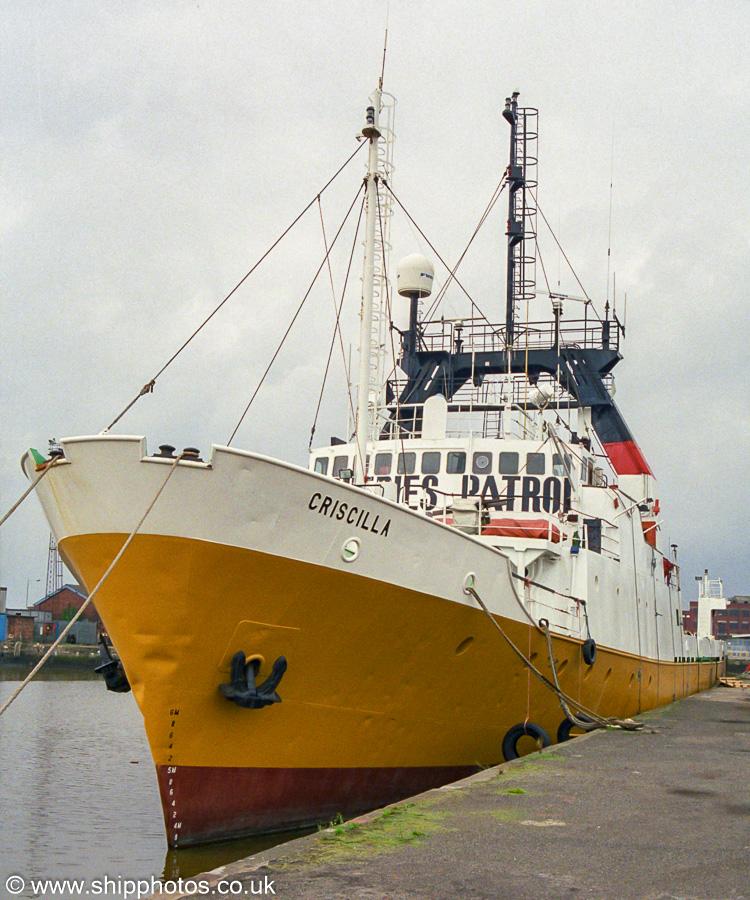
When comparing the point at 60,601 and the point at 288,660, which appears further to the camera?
the point at 60,601

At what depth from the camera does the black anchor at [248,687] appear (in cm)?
926

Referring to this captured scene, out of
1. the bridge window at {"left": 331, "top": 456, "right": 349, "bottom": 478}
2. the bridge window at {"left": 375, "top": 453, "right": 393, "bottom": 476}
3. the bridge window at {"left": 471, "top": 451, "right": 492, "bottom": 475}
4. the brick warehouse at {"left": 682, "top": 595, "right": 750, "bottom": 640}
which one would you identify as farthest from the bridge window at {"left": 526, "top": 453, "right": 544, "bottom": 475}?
the brick warehouse at {"left": 682, "top": 595, "right": 750, "bottom": 640}

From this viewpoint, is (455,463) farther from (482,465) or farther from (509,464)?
(509,464)

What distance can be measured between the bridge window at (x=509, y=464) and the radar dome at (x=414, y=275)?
16.2 feet

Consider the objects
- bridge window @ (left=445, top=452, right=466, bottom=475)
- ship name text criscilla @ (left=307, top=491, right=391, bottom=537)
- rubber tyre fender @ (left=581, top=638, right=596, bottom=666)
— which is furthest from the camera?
bridge window @ (left=445, top=452, right=466, bottom=475)

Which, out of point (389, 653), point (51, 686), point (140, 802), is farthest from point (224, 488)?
point (51, 686)

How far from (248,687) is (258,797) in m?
1.45

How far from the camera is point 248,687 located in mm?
9320

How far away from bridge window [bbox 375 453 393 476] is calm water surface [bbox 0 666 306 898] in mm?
6858

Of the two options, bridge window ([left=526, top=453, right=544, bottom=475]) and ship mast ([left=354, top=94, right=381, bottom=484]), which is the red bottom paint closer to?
ship mast ([left=354, top=94, right=381, bottom=484])

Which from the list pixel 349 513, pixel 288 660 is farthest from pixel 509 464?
pixel 288 660

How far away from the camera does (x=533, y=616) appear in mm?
13484

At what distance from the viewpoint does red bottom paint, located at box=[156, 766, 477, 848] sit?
942 cm
